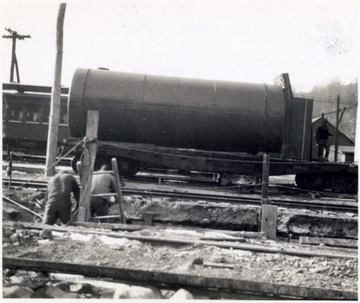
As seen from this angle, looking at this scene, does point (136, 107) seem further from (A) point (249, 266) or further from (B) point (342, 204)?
(A) point (249, 266)

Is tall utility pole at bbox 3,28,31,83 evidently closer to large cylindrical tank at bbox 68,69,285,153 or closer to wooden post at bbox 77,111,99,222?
large cylindrical tank at bbox 68,69,285,153

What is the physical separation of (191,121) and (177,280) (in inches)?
269

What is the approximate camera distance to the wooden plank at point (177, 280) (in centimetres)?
321

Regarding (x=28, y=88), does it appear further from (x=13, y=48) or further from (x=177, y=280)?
(x=177, y=280)

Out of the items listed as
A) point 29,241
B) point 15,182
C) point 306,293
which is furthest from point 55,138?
point 306,293

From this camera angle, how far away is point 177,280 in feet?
10.8

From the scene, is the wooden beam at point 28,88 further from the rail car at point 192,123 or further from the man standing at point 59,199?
the man standing at point 59,199

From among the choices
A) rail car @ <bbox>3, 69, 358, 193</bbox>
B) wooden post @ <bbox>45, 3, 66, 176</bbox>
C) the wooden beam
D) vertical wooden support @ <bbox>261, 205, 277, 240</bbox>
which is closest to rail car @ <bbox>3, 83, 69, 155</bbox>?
the wooden beam

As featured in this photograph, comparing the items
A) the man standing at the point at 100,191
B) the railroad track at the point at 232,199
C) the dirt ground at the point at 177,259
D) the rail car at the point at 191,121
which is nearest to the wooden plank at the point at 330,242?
the dirt ground at the point at 177,259

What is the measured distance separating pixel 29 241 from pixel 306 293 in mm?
2812

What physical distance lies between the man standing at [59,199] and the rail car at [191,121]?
3830 millimetres

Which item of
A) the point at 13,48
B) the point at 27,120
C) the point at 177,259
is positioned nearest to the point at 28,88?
the point at 27,120

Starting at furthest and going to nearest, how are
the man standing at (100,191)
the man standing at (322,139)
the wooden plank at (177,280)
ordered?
the man standing at (322,139) → the man standing at (100,191) → the wooden plank at (177,280)

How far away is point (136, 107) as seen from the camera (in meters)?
9.74
